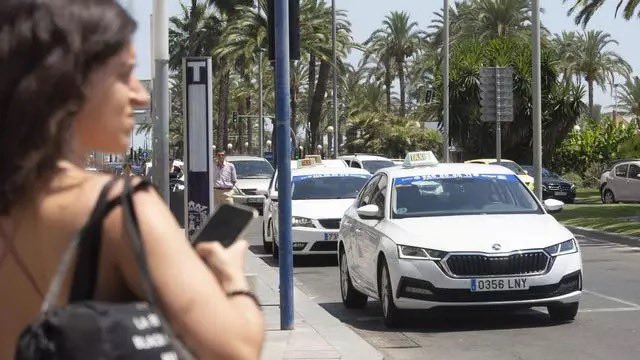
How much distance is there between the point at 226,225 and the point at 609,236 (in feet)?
71.4

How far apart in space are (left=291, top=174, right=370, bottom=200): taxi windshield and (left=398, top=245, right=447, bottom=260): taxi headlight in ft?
27.7

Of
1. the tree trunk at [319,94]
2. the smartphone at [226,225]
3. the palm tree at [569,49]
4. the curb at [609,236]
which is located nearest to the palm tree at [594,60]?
the palm tree at [569,49]

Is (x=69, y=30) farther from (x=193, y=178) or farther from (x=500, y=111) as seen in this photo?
(x=500, y=111)

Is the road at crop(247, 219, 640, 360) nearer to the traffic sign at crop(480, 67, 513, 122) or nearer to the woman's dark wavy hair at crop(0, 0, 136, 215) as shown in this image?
the woman's dark wavy hair at crop(0, 0, 136, 215)

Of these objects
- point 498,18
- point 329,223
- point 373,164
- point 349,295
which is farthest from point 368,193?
point 498,18

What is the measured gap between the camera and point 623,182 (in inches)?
1499

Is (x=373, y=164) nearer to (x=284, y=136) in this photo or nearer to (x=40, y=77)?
(x=284, y=136)

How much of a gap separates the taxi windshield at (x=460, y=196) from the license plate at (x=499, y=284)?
1.30 meters

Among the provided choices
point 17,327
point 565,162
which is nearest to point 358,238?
point 17,327

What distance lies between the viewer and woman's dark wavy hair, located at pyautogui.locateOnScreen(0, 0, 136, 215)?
1820mm

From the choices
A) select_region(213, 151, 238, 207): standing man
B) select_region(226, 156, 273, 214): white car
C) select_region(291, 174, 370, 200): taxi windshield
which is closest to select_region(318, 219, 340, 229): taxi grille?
select_region(291, 174, 370, 200): taxi windshield

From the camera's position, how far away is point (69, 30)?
184 centimetres

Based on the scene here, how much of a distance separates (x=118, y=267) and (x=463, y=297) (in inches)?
338

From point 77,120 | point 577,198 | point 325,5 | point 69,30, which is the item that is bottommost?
point 577,198
